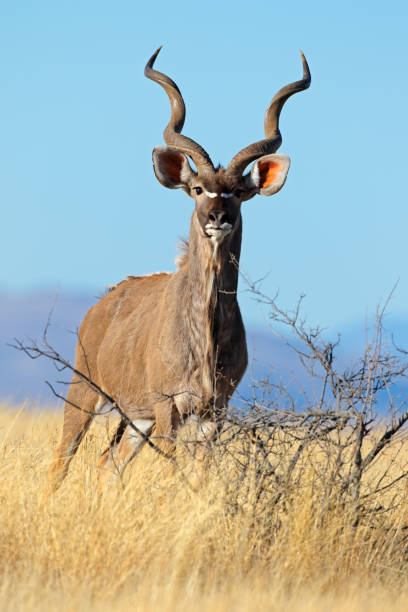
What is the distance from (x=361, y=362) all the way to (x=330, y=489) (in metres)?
0.88

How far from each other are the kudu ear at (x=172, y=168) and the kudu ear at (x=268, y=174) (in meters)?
0.48

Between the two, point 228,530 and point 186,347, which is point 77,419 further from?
point 228,530

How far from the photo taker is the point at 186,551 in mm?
5406

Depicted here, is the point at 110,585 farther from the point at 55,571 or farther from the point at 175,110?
A: the point at 175,110

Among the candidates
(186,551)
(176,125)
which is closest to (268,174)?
(176,125)

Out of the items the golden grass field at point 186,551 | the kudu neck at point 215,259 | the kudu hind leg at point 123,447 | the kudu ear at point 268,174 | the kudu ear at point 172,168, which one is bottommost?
the golden grass field at point 186,551

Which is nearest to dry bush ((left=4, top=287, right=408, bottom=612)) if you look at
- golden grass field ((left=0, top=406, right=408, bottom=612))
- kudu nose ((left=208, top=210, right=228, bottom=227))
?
golden grass field ((left=0, top=406, right=408, bottom=612))

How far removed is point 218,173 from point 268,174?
0.51 metres

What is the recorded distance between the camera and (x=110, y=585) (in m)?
5.08

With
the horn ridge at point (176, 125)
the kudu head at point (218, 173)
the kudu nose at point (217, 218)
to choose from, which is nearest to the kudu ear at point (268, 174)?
the kudu head at point (218, 173)

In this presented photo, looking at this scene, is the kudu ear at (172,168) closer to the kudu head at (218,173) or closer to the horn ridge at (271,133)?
the kudu head at (218,173)

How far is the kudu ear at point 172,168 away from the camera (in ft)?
25.6

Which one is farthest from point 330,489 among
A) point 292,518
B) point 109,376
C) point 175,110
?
point 175,110

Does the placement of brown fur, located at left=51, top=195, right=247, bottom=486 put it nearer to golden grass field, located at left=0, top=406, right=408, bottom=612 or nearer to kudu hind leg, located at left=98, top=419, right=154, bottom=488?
kudu hind leg, located at left=98, top=419, right=154, bottom=488
